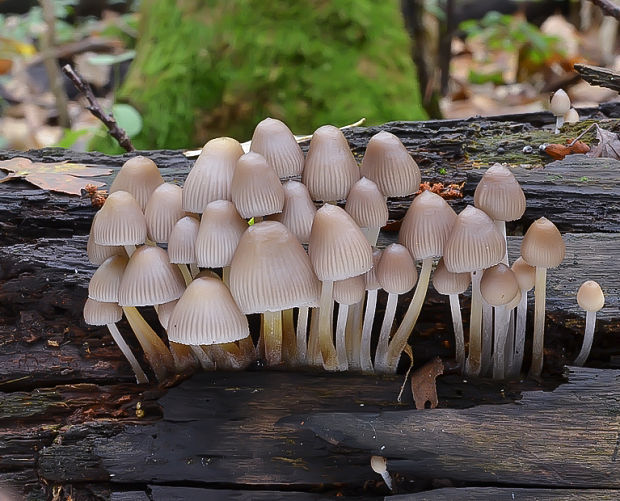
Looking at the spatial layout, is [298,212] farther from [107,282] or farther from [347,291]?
[107,282]

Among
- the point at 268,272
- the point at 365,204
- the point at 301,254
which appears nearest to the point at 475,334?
the point at 365,204

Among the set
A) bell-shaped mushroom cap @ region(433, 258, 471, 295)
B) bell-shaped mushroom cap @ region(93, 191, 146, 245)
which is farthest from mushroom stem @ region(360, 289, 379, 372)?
bell-shaped mushroom cap @ region(93, 191, 146, 245)

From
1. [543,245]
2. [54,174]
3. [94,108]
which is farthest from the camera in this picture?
[94,108]

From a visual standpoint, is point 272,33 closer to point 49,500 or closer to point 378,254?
point 378,254

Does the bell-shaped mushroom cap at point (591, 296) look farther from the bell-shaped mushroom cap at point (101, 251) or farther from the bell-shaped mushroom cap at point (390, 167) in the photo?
the bell-shaped mushroom cap at point (101, 251)

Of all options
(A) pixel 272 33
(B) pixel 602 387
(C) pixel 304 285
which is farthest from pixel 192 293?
(A) pixel 272 33

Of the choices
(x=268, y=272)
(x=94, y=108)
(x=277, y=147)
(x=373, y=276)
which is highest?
(x=94, y=108)
